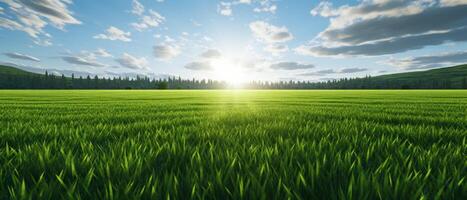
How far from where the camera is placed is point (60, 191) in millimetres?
1570

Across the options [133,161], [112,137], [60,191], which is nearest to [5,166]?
[60,191]

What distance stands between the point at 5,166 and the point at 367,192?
285 centimetres

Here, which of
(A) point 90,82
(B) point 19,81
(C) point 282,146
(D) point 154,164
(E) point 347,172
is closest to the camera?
(E) point 347,172

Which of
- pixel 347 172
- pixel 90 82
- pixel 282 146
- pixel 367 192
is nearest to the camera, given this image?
pixel 367 192

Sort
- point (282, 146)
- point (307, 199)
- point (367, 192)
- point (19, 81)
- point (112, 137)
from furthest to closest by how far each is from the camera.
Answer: point (19, 81)
point (112, 137)
point (282, 146)
point (307, 199)
point (367, 192)

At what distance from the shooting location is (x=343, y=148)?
2.80 meters

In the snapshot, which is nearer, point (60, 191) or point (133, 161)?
point (60, 191)

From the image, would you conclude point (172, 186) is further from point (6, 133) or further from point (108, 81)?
point (108, 81)

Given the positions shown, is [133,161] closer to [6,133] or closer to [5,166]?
[5,166]

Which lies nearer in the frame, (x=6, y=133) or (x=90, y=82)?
(x=6, y=133)

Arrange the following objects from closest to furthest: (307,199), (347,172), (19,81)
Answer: (307,199), (347,172), (19,81)

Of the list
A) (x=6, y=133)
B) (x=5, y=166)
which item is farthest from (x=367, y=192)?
(x=6, y=133)

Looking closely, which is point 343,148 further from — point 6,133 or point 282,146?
point 6,133

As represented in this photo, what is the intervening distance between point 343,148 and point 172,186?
2140mm
